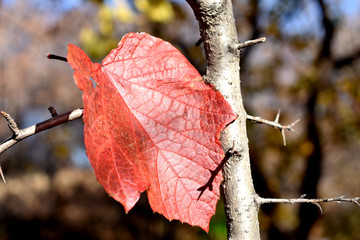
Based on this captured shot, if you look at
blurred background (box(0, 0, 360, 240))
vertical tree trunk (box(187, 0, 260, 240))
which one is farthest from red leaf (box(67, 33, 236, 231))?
blurred background (box(0, 0, 360, 240))

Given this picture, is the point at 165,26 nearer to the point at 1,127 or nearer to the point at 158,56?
the point at 158,56

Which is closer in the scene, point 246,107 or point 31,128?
point 31,128

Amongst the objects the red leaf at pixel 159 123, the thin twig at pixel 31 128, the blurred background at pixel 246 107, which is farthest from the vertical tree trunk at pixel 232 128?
the blurred background at pixel 246 107

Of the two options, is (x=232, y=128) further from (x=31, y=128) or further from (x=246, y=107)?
(x=246, y=107)

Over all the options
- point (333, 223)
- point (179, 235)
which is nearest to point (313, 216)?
point (333, 223)

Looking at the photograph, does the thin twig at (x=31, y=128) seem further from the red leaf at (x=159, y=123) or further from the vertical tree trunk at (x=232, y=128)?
the vertical tree trunk at (x=232, y=128)

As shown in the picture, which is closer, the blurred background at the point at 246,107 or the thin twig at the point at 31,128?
the thin twig at the point at 31,128

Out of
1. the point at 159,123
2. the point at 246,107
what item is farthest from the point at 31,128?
the point at 246,107
